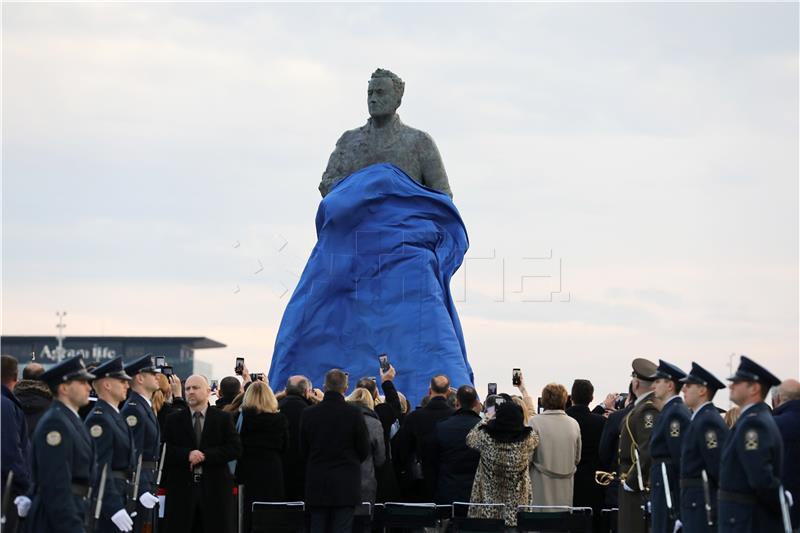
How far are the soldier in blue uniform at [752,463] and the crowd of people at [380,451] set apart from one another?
0.04ft

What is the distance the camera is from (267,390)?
1443 cm

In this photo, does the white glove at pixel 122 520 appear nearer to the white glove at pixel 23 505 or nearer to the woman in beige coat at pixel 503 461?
the white glove at pixel 23 505

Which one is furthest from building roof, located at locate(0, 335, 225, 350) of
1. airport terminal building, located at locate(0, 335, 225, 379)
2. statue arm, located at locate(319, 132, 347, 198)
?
statue arm, located at locate(319, 132, 347, 198)

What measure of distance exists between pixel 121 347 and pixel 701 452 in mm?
83007

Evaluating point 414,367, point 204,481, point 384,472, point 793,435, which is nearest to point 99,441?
point 204,481

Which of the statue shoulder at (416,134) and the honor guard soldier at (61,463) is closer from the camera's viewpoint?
the honor guard soldier at (61,463)

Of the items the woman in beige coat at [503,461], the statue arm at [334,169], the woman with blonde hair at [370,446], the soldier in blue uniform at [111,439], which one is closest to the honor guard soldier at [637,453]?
the woman in beige coat at [503,461]

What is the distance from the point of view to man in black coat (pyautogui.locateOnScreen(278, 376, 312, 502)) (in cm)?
1512

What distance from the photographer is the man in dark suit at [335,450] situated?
13.9 metres

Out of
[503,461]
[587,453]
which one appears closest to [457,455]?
[503,461]

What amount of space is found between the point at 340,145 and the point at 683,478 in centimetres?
1138

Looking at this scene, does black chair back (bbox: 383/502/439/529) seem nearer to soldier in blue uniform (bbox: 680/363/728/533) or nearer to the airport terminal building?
soldier in blue uniform (bbox: 680/363/728/533)

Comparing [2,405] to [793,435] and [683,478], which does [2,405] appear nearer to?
[683,478]

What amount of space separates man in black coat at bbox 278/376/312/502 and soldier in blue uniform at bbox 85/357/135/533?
117 inches
